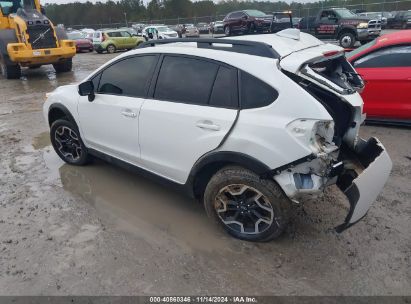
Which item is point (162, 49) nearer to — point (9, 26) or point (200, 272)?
point (200, 272)

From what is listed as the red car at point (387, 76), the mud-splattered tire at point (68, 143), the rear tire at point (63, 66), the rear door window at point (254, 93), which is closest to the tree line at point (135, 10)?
the rear tire at point (63, 66)

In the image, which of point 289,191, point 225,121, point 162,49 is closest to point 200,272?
point 289,191

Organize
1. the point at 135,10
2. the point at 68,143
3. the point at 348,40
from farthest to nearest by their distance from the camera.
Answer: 1. the point at 135,10
2. the point at 348,40
3. the point at 68,143

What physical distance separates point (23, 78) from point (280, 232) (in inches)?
536

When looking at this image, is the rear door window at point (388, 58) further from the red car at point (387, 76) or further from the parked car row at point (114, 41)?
the parked car row at point (114, 41)

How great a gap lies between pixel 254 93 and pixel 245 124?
0.90 ft

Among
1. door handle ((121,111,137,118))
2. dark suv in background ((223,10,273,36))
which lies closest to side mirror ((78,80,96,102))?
door handle ((121,111,137,118))

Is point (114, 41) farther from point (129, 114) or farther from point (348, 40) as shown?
point (129, 114)

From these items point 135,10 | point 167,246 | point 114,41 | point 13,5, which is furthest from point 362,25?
point 135,10

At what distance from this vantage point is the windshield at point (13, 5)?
13.5m

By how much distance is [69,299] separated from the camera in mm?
2715

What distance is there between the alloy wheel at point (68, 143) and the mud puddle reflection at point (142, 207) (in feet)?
0.55

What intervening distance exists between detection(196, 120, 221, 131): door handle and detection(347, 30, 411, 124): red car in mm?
3766

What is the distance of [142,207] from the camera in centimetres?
394
